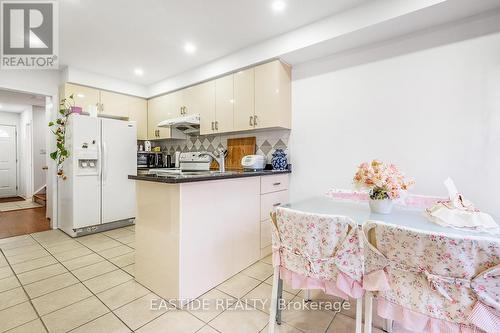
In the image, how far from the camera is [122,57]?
10.0 ft

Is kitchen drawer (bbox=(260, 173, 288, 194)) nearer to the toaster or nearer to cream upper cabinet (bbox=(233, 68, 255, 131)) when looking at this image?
the toaster

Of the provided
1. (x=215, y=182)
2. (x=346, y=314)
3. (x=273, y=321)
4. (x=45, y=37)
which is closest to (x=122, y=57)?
(x=45, y=37)

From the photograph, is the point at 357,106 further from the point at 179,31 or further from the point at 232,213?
the point at 179,31

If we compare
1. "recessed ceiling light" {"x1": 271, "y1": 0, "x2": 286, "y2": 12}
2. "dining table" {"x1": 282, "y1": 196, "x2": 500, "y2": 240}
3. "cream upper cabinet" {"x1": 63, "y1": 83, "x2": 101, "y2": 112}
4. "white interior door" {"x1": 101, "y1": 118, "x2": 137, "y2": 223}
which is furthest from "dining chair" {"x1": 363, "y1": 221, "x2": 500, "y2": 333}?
"cream upper cabinet" {"x1": 63, "y1": 83, "x2": 101, "y2": 112}

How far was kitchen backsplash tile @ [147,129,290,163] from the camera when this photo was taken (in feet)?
9.78

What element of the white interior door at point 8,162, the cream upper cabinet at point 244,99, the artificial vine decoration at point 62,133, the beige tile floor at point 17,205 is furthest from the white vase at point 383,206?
the white interior door at point 8,162

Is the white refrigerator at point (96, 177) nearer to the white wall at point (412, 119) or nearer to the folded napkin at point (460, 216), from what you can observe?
the white wall at point (412, 119)

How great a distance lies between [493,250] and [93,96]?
4.51m

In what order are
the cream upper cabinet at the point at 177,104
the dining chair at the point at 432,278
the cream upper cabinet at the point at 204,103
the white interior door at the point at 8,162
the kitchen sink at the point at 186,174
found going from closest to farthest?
the dining chair at the point at 432,278 < the kitchen sink at the point at 186,174 < the cream upper cabinet at the point at 204,103 < the cream upper cabinet at the point at 177,104 < the white interior door at the point at 8,162

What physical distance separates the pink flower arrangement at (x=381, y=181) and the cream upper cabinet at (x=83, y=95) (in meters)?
3.71
